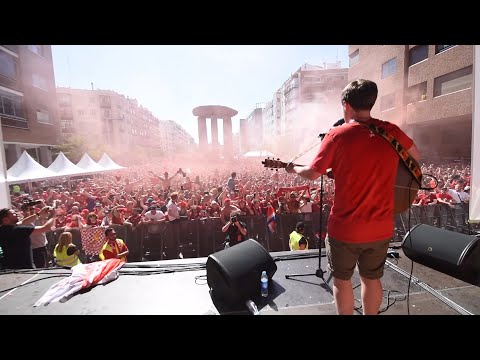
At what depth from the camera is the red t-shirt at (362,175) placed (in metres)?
1.54

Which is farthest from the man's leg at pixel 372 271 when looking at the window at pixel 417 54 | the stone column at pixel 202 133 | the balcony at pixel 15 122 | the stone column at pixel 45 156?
the stone column at pixel 45 156

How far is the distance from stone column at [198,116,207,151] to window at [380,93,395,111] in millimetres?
15303

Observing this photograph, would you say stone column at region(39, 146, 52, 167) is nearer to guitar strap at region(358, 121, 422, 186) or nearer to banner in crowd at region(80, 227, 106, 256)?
banner in crowd at region(80, 227, 106, 256)

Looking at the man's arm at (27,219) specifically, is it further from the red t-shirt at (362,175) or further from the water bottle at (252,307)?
the red t-shirt at (362,175)

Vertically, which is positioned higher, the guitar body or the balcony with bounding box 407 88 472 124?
the balcony with bounding box 407 88 472 124

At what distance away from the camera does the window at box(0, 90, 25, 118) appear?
16.1 meters

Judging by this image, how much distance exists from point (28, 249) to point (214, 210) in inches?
137

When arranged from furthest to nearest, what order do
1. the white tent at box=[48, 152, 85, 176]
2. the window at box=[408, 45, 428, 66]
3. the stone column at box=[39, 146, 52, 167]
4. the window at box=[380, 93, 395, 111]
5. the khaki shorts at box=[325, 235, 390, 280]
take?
the stone column at box=[39, 146, 52, 167]
the window at box=[380, 93, 395, 111]
the window at box=[408, 45, 428, 66]
the white tent at box=[48, 152, 85, 176]
the khaki shorts at box=[325, 235, 390, 280]

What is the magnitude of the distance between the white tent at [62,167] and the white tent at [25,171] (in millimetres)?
817

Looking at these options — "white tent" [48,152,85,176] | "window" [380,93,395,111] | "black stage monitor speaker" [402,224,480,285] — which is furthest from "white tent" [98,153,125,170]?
"window" [380,93,395,111]

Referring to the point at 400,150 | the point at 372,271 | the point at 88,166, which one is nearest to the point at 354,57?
the point at 88,166

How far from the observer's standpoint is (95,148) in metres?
20.9
